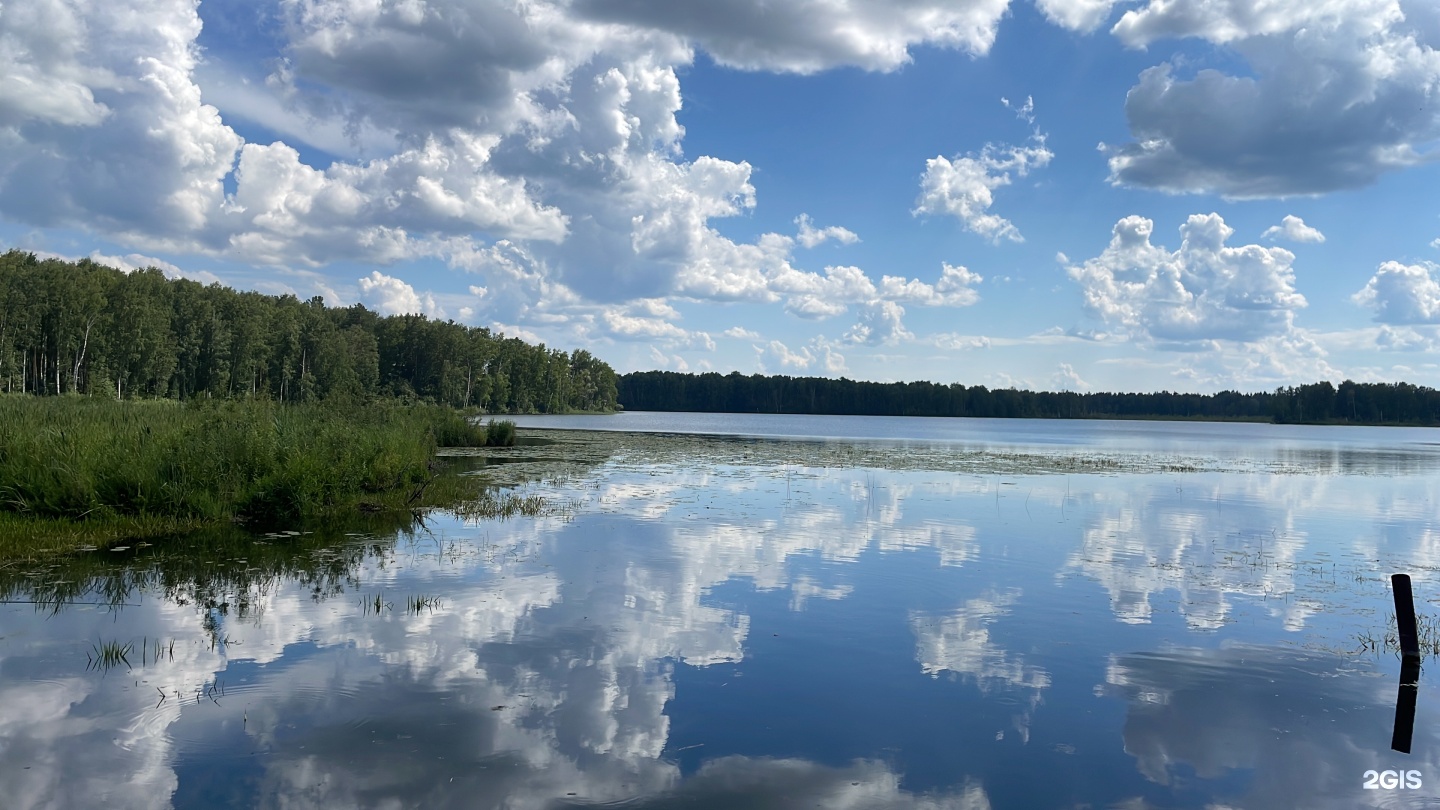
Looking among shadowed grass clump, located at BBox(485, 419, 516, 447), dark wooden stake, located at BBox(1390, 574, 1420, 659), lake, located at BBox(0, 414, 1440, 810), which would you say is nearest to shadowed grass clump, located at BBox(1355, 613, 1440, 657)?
lake, located at BBox(0, 414, 1440, 810)

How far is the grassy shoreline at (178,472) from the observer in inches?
617

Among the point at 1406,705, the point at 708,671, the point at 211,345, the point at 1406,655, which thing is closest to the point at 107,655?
the point at 708,671

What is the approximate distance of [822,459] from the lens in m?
42.5

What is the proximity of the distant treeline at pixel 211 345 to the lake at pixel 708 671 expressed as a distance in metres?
21.4

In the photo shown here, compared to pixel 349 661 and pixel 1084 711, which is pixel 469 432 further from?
pixel 1084 711

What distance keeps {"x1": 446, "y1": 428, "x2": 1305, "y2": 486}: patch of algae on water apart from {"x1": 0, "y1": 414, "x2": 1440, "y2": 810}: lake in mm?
14964

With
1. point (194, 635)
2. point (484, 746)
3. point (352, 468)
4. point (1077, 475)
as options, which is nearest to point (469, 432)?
point (352, 468)

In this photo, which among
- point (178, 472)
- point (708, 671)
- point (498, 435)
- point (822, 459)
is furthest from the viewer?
point (498, 435)

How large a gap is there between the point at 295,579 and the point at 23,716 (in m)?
5.51

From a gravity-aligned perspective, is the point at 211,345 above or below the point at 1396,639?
above

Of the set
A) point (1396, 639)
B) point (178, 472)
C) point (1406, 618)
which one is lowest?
point (1396, 639)

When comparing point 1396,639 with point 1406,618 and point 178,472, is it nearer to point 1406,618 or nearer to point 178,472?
point 1406,618

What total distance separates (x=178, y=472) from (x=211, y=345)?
8421 cm

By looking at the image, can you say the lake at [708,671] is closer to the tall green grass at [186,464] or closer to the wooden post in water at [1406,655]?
the wooden post in water at [1406,655]
